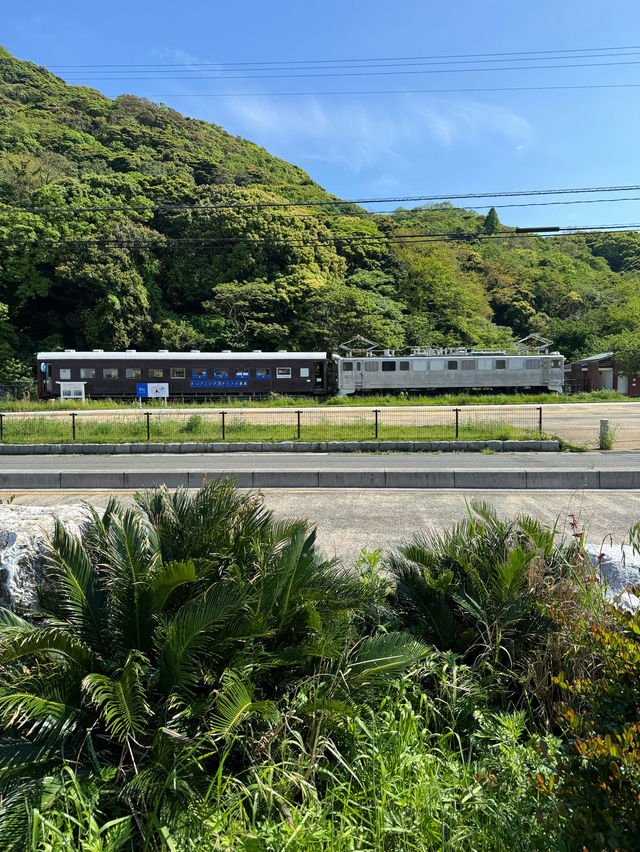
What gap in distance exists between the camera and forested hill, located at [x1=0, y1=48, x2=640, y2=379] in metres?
47.9

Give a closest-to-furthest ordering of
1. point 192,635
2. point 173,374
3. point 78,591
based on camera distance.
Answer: point 192,635 → point 78,591 → point 173,374

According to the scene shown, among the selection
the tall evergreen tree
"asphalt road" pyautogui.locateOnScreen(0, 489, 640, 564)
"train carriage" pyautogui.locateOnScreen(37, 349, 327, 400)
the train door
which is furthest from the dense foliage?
the tall evergreen tree

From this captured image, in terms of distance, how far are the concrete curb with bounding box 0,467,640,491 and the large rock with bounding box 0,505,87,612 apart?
6914mm

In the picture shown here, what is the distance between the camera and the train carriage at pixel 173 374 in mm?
34406

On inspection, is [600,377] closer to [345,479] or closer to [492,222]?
[345,479]

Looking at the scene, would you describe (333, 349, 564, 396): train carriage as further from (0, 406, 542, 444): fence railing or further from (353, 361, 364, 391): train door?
(0, 406, 542, 444): fence railing

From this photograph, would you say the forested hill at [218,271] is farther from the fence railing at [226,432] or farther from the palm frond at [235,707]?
the palm frond at [235,707]

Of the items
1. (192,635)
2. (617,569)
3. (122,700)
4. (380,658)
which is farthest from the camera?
(617,569)

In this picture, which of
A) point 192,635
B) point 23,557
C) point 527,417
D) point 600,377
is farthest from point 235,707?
point 600,377

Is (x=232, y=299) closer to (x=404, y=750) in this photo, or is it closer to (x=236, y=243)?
(x=236, y=243)

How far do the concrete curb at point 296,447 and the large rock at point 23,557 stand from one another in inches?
468

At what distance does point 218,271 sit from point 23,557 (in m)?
54.7

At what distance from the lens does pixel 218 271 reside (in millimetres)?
54281

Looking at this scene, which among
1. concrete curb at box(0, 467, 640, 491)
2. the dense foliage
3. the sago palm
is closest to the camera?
the dense foliage
